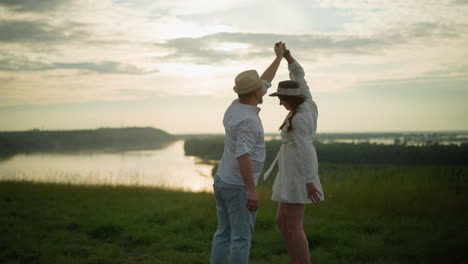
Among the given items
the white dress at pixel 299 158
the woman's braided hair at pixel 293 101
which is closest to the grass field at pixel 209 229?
the white dress at pixel 299 158

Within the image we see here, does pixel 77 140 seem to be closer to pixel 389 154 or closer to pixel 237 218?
pixel 389 154

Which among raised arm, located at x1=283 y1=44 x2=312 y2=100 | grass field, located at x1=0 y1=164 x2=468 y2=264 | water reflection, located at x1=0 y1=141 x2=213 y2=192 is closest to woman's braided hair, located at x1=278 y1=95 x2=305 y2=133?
raised arm, located at x1=283 y1=44 x2=312 y2=100

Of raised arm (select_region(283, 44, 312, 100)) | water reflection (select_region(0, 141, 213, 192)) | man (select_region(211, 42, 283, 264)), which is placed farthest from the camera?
water reflection (select_region(0, 141, 213, 192))

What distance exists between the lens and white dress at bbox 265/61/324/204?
3197 millimetres

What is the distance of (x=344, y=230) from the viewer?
224 inches

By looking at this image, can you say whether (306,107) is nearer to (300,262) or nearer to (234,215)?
(234,215)

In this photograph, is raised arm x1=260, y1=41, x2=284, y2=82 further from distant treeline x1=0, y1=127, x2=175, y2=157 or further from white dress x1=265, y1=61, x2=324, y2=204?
distant treeline x1=0, y1=127, x2=175, y2=157

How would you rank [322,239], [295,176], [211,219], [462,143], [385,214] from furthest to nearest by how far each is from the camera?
[462,143] → [385,214] → [211,219] → [322,239] → [295,176]

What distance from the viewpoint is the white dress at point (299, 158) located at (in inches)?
126

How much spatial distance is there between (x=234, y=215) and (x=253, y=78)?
1053 millimetres

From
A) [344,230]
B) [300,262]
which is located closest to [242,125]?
[300,262]

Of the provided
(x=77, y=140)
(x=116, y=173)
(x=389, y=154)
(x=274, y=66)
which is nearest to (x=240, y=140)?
(x=274, y=66)

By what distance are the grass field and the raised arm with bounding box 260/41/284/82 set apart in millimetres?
2339

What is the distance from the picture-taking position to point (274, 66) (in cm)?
348
